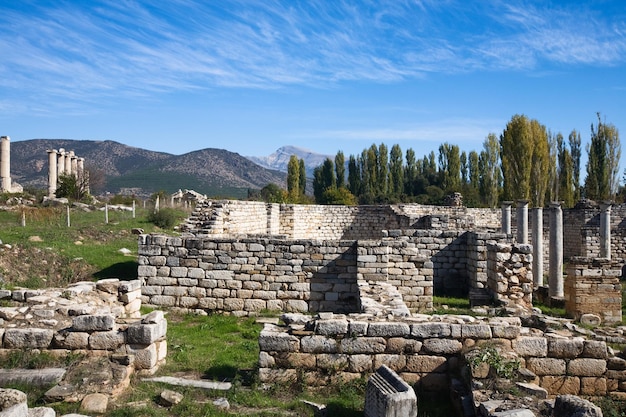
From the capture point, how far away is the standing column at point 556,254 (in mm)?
15781

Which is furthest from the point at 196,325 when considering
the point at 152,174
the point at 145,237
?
the point at 152,174

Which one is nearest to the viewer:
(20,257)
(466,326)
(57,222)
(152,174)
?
(466,326)

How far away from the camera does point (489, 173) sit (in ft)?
163

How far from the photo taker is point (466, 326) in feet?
21.3

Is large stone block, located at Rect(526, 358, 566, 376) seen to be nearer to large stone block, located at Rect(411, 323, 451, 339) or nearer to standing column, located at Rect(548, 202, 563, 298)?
large stone block, located at Rect(411, 323, 451, 339)

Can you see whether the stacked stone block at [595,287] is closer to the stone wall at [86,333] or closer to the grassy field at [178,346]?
the grassy field at [178,346]

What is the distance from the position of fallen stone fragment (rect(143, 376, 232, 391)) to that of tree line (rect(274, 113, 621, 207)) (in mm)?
25543

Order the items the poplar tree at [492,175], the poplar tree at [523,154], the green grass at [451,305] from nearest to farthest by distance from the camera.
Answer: the green grass at [451,305] < the poplar tree at [523,154] < the poplar tree at [492,175]

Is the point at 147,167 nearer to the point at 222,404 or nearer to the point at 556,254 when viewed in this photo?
the point at 556,254

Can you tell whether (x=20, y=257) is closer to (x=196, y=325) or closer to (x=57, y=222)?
(x=196, y=325)

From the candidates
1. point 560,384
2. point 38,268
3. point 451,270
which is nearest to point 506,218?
point 451,270

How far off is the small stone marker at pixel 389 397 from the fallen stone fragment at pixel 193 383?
6.18 feet

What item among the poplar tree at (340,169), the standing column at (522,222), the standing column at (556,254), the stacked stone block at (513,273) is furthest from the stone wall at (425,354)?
the poplar tree at (340,169)

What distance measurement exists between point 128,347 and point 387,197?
50.7 metres
